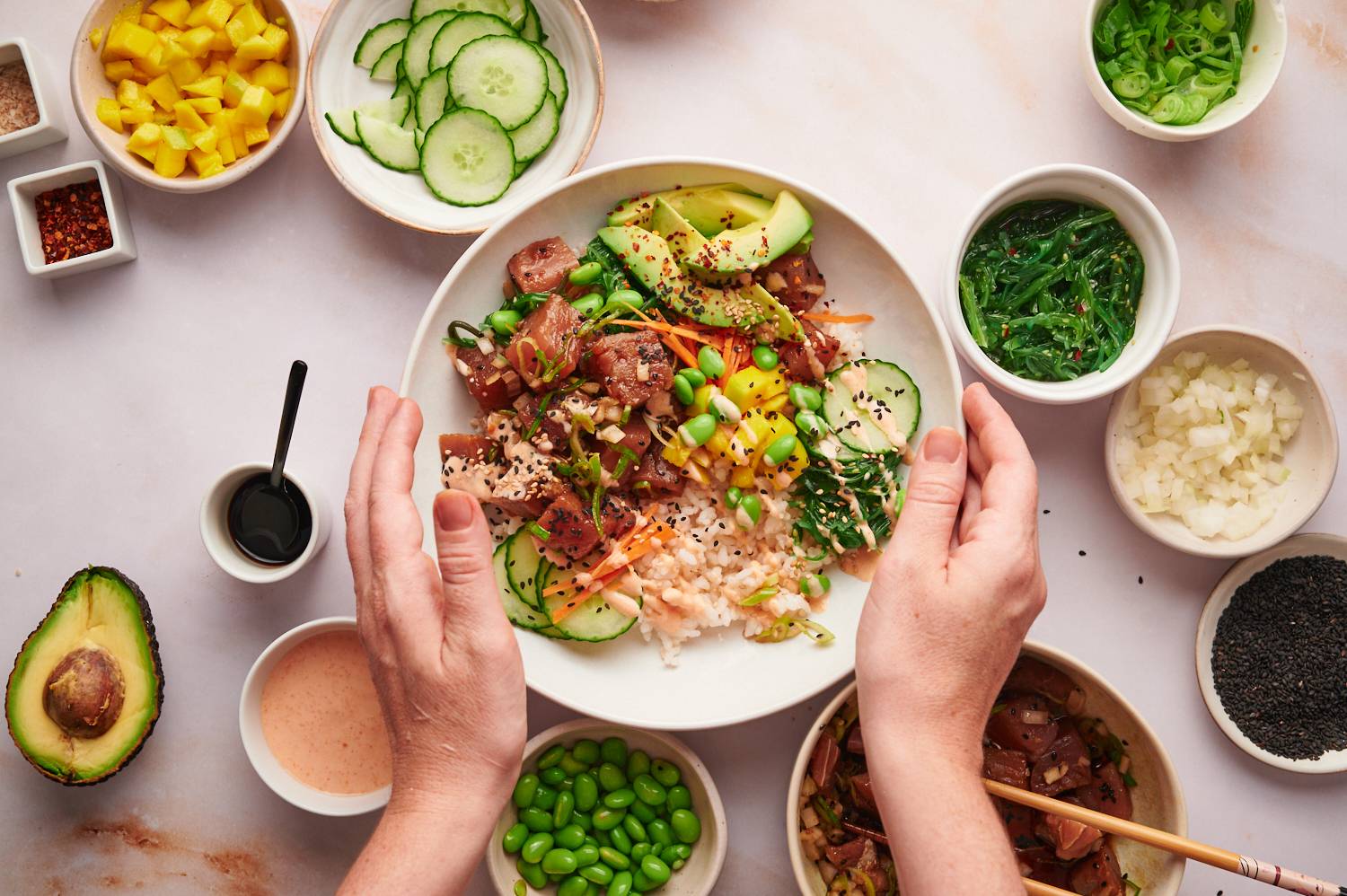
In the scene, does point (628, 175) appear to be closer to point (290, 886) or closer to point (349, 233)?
point (349, 233)

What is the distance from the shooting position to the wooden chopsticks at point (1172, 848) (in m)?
2.71

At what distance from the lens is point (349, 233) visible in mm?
3393

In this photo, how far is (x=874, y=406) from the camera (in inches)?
118

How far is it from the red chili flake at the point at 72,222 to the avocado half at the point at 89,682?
111cm

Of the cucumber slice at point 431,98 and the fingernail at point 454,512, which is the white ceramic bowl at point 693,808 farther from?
the cucumber slice at point 431,98

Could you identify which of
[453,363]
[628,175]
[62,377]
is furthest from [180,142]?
[628,175]

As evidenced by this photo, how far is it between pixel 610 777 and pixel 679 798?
25 cm

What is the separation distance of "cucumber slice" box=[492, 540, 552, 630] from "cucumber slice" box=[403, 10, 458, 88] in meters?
1.66

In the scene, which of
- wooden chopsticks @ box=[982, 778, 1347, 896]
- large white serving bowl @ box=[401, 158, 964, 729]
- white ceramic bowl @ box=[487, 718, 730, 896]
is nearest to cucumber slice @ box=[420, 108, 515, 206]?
large white serving bowl @ box=[401, 158, 964, 729]

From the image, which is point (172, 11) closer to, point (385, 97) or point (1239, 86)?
point (385, 97)

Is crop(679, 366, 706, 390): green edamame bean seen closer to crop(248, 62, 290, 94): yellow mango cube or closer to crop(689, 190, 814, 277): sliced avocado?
crop(689, 190, 814, 277): sliced avocado

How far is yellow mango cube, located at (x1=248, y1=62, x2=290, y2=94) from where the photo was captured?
319cm

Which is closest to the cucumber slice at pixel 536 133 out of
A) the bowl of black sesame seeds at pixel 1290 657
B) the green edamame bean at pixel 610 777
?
the green edamame bean at pixel 610 777

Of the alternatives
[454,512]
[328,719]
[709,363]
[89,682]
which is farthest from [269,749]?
[709,363]
